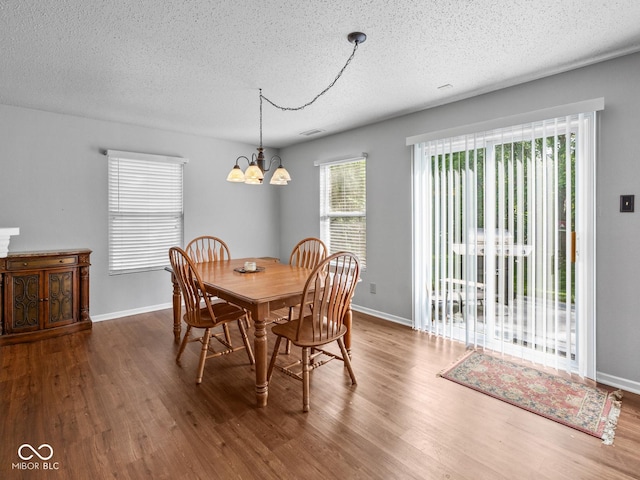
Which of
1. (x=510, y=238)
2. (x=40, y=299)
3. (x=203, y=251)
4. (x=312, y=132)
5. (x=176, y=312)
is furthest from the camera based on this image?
(x=312, y=132)

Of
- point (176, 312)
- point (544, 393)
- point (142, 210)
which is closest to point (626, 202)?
point (544, 393)

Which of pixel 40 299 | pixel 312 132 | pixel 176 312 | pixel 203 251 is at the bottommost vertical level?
pixel 176 312

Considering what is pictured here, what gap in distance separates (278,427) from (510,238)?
7.86ft

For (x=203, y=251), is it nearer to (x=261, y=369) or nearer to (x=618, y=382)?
(x=261, y=369)

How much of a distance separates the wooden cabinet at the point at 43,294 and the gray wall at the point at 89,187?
37 centimetres

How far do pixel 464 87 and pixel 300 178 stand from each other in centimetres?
283

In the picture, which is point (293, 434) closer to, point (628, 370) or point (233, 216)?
point (628, 370)

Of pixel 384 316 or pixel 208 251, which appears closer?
pixel 208 251

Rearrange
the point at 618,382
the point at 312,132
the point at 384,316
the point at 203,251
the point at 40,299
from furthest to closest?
the point at 312,132 → the point at 203,251 → the point at 384,316 → the point at 40,299 → the point at 618,382

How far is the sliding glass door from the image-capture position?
2.57 meters

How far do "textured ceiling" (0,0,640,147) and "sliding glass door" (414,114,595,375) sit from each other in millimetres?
582

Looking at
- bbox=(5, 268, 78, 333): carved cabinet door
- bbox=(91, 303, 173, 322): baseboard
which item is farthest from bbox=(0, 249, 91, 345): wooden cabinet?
bbox=(91, 303, 173, 322): baseboard

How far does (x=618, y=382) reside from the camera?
95.4 inches

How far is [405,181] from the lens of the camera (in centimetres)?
380
